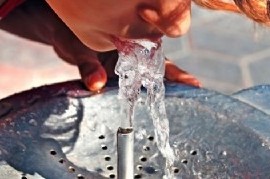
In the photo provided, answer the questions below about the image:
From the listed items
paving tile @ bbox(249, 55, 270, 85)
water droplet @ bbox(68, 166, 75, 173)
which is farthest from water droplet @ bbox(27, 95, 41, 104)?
paving tile @ bbox(249, 55, 270, 85)

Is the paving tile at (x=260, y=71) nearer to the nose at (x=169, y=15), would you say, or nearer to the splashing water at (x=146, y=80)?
the splashing water at (x=146, y=80)

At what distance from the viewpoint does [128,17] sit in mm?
799

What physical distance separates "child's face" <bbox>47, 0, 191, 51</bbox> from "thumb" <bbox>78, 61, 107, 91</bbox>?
0.85 feet

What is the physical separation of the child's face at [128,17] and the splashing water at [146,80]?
0.03 meters

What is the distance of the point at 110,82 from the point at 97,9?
35cm

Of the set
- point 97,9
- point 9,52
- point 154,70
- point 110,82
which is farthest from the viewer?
point 9,52

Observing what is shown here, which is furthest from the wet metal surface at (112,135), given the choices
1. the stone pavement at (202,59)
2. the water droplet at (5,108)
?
the stone pavement at (202,59)

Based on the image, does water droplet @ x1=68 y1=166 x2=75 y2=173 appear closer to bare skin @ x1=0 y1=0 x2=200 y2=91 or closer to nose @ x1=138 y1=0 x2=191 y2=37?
bare skin @ x1=0 y1=0 x2=200 y2=91

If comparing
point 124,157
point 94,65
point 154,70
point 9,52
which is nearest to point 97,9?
point 154,70

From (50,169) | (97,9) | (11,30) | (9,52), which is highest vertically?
(9,52)

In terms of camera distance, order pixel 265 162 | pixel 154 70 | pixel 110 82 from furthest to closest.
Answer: pixel 110 82 < pixel 265 162 < pixel 154 70

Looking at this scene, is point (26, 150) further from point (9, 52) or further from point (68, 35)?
point (9, 52)

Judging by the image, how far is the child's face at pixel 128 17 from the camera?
78 cm

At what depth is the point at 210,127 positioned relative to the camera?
1.09 m
